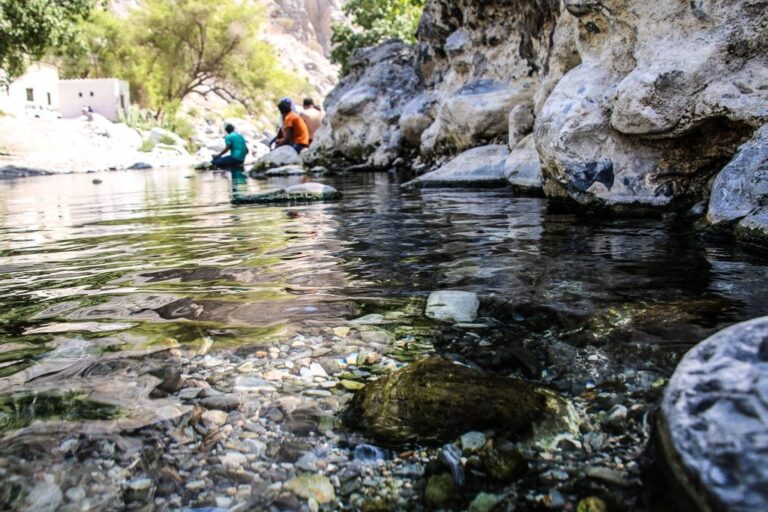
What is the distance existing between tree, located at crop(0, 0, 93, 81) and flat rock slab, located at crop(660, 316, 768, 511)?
1984 centimetres

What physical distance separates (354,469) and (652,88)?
382 centimetres

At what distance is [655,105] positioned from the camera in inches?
160

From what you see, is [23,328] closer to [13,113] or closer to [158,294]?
[158,294]

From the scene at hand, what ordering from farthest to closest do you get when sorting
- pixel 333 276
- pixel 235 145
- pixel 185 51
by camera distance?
pixel 185 51 → pixel 235 145 → pixel 333 276

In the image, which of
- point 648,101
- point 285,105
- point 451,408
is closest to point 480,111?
point 648,101

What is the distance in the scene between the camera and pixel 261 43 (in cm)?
3762

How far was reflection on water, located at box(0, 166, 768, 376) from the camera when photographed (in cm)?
208

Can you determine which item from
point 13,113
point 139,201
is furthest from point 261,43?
point 139,201

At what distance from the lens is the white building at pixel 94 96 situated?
3466 centimetres

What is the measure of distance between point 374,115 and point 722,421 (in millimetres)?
13644

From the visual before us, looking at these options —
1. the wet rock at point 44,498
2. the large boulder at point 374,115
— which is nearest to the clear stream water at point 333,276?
the wet rock at point 44,498

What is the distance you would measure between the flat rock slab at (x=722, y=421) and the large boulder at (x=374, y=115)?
12233 mm

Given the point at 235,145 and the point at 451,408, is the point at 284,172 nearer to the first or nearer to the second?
the point at 235,145

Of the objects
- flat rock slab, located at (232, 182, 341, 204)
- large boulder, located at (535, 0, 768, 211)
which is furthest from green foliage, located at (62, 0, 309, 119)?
large boulder, located at (535, 0, 768, 211)
